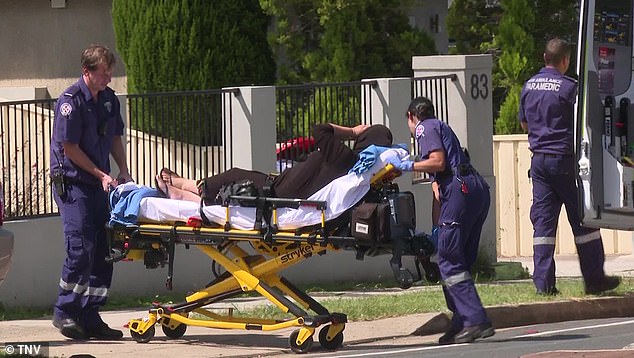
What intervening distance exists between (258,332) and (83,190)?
1.84 meters

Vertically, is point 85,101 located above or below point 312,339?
above

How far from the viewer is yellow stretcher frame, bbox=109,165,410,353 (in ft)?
36.1

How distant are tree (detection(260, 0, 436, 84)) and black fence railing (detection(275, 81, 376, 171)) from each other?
521 cm

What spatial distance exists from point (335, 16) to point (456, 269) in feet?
33.9

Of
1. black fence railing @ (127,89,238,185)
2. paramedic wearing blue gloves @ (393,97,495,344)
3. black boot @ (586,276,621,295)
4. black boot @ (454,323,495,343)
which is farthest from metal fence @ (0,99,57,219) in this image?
black boot @ (586,276,621,295)

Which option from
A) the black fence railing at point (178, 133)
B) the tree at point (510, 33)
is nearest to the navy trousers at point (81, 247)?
the black fence railing at point (178, 133)

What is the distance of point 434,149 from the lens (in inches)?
447

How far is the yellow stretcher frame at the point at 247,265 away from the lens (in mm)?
11000

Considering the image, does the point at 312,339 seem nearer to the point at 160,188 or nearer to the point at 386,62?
the point at 160,188

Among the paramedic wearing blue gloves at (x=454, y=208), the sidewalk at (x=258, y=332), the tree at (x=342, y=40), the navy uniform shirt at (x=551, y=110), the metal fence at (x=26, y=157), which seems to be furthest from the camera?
the tree at (x=342, y=40)

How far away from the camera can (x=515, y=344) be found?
449 inches

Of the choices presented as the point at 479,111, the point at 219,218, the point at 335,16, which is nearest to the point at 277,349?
the point at 219,218

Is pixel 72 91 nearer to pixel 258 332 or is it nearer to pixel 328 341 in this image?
pixel 258 332

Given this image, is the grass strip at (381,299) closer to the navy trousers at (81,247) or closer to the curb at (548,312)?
the curb at (548,312)
